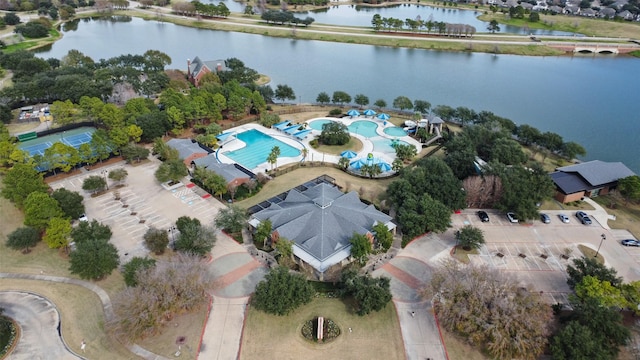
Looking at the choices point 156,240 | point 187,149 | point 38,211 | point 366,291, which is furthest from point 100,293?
point 187,149

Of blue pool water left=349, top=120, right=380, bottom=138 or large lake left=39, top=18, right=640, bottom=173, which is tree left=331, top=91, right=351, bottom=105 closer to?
blue pool water left=349, top=120, right=380, bottom=138

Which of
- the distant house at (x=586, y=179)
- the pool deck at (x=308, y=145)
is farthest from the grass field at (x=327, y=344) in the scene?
the distant house at (x=586, y=179)

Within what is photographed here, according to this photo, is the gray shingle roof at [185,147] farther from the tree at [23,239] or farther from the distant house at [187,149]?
the tree at [23,239]

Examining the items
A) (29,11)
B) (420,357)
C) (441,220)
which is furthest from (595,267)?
(29,11)

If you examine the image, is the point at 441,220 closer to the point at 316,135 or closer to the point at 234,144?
the point at 316,135

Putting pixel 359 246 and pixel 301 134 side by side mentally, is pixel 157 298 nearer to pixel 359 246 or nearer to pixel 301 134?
pixel 359 246
